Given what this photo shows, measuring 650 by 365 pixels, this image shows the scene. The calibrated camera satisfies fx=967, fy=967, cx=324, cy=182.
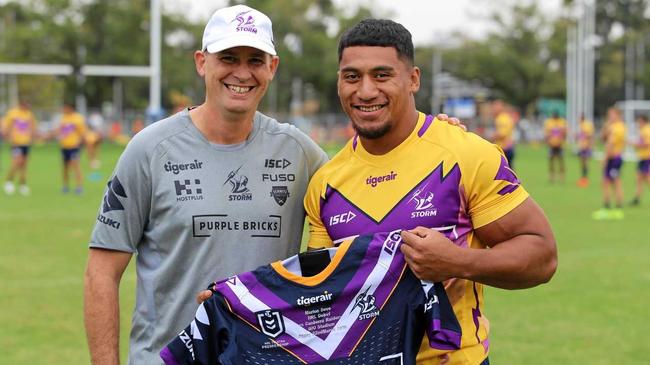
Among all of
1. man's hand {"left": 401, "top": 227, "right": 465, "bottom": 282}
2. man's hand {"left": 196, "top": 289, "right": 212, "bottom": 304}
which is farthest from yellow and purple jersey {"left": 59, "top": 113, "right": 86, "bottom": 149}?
man's hand {"left": 401, "top": 227, "right": 465, "bottom": 282}

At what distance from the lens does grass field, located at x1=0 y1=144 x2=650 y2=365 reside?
26.0 ft

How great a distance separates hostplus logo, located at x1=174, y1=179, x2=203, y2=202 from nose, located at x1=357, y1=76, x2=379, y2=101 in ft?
2.41

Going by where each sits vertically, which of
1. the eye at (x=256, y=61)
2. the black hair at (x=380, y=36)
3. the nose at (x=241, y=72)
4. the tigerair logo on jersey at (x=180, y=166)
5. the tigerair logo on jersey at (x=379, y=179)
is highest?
the black hair at (x=380, y=36)

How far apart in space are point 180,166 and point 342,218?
670mm

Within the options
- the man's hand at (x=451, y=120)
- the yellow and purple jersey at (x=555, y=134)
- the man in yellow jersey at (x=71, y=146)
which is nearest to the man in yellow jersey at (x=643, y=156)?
the yellow and purple jersey at (x=555, y=134)

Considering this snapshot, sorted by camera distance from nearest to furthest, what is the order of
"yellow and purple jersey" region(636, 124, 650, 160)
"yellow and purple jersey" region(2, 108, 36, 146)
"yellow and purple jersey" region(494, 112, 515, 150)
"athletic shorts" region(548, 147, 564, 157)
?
"yellow and purple jersey" region(636, 124, 650, 160)
"yellow and purple jersey" region(2, 108, 36, 146)
"yellow and purple jersey" region(494, 112, 515, 150)
"athletic shorts" region(548, 147, 564, 157)

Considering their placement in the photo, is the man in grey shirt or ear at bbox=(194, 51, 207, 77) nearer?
the man in grey shirt

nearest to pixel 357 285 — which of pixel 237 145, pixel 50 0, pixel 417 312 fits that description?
pixel 417 312

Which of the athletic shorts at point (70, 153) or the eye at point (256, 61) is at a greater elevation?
the eye at point (256, 61)

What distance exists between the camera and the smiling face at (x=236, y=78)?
12.4 feet

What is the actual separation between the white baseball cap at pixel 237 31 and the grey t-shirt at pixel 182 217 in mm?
355

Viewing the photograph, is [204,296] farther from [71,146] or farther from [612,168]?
[71,146]

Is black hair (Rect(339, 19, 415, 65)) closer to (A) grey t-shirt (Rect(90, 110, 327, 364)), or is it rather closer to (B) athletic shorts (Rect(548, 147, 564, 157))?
(A) grey t-shirt (Rect(90, 110, 327, 364))

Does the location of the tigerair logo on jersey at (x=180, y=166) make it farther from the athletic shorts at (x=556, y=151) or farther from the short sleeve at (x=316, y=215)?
the athletic shorts at (x=556, y=151)
